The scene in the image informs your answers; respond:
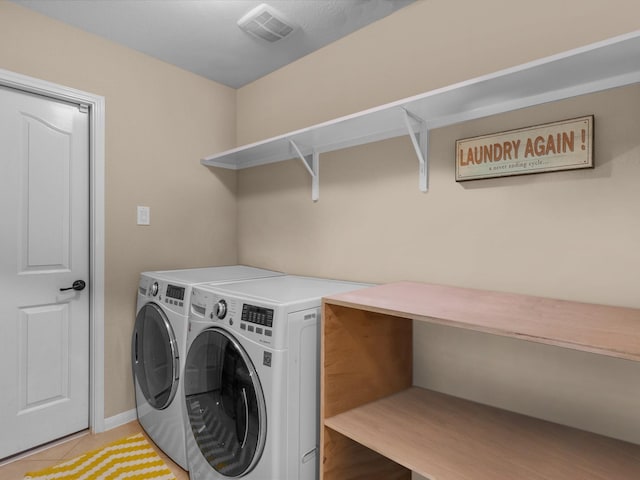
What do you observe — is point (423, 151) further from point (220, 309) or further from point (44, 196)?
point (44, 196)

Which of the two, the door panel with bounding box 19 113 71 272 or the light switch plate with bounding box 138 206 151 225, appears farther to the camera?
the light switch plate with bounding box 138 206 151 225

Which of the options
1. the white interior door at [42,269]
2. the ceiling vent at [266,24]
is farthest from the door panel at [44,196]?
the ceiling vent at [266,24]

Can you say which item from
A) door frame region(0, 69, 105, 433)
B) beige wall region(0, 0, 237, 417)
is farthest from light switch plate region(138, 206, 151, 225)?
door frame region(0, 69, 105, 433)

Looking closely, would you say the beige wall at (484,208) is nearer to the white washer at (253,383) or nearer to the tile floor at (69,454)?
the white washer at (253,383)

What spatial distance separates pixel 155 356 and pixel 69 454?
0.68m

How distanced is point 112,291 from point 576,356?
239 cm

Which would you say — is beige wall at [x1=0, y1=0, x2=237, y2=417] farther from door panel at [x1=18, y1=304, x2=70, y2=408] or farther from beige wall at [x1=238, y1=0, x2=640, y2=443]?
beige wall at [x1=238, y1=0, x2=640, y2=443]

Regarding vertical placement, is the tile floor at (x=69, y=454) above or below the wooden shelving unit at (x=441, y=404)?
below

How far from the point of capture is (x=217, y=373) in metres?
1.52

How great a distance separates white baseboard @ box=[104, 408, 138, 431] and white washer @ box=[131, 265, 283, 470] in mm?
117

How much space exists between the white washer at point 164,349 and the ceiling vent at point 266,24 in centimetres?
141

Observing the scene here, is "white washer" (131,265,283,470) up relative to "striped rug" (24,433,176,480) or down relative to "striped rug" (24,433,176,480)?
up

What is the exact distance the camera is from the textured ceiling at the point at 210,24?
1788mm

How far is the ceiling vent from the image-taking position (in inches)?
71.6
